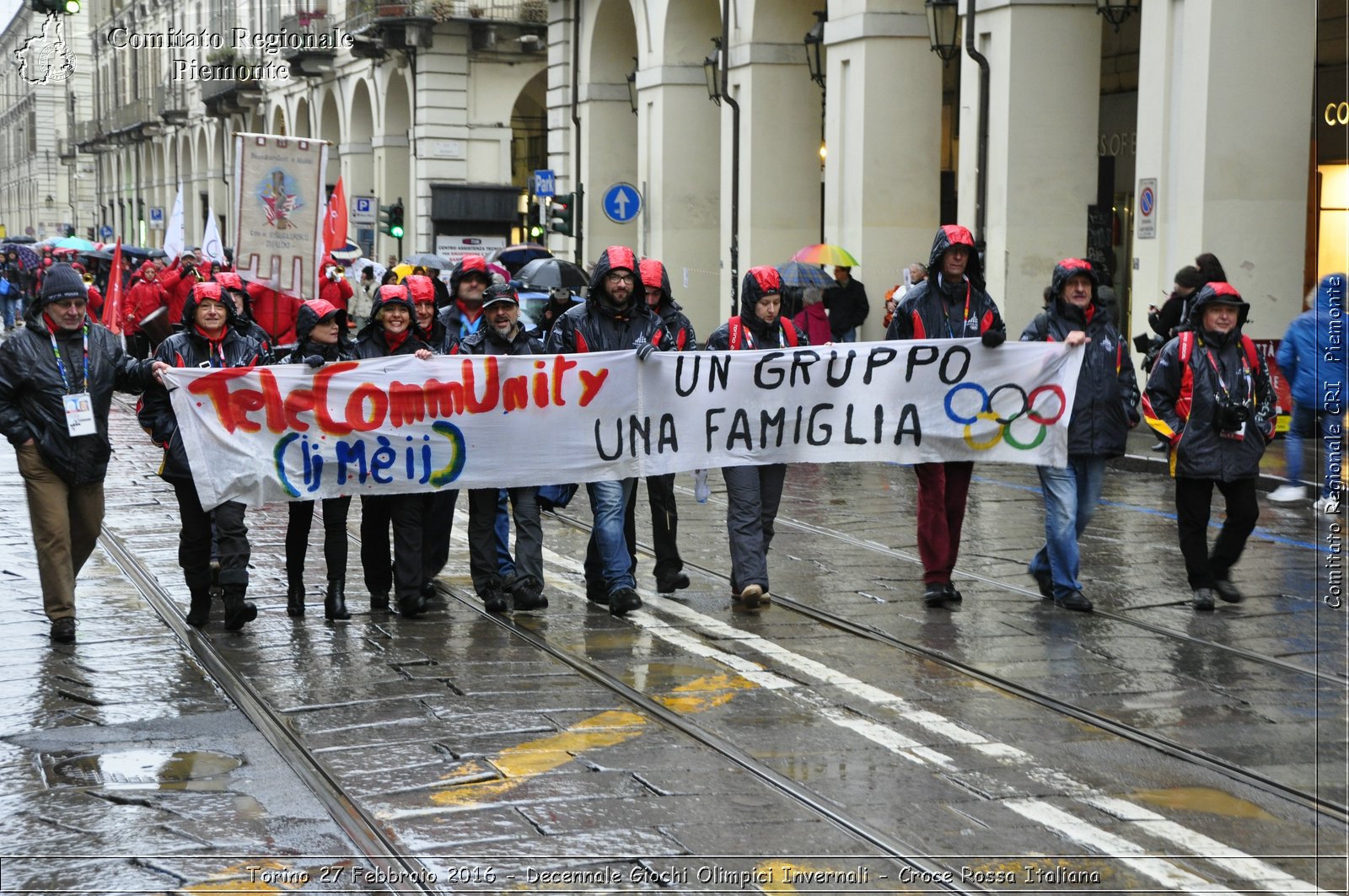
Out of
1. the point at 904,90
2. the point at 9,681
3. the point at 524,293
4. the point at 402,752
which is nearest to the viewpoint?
the point at 402,752

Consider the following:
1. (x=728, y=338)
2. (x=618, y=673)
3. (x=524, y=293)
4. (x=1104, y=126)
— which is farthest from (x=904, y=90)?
(x=618, y=673)

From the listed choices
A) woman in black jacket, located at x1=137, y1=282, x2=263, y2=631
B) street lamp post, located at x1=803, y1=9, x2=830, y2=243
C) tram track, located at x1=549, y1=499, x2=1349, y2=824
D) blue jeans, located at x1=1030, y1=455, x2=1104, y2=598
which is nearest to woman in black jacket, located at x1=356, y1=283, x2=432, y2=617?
woman in black jacket, located at x1=137, y1=282, x2=263, y2=631

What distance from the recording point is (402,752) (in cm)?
634

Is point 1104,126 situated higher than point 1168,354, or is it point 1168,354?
point 1104,126

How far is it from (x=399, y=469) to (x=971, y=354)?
3.01 metres

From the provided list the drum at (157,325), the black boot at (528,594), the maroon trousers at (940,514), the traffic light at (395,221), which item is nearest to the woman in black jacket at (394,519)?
the black boot at (528,594)

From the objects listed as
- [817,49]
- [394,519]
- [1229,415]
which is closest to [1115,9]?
[817,49]

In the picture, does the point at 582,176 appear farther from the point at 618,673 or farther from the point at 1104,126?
the point at 618,673

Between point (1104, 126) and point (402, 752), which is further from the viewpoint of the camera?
point (1104, 126)

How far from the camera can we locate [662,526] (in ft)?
30.7

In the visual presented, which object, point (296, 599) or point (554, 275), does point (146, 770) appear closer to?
point (296, 599)

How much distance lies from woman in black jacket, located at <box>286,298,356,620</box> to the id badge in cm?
107

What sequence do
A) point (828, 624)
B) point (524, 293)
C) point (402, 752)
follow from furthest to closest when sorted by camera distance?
1. point (524, 293)
2. point (828, 624)
3. point (402, 752)

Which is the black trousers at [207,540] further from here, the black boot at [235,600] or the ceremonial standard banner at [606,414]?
the ceremonial standard banner at [606,414]
